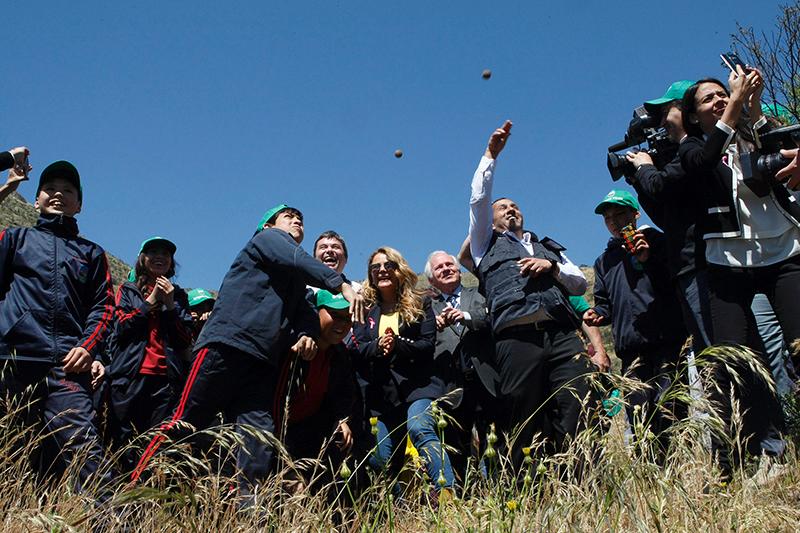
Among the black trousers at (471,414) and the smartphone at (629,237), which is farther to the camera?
the black trousers at (471,414)

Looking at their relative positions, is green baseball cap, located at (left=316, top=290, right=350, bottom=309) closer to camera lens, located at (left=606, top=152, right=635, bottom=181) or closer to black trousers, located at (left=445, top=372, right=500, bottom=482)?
black trousers, located at (left=445, top=372, right=500, bottom=482)

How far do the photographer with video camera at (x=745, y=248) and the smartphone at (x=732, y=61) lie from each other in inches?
1.7

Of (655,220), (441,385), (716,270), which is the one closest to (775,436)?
(716,270)

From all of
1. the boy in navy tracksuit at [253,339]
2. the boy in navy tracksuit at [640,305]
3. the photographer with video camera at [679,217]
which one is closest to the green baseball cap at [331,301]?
the boy in navy tracksuit at [253,339]

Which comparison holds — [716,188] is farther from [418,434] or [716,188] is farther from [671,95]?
[418,434]

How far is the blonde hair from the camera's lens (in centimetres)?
509

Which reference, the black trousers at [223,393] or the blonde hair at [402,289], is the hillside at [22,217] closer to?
the blonde hair at [402,289]

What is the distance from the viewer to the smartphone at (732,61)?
141 inches

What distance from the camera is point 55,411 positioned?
378cm

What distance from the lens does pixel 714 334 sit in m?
3.52

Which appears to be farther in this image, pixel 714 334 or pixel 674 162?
pixel 674 162

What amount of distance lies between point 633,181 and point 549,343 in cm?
106

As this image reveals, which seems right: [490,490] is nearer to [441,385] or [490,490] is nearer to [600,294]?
[441,385]

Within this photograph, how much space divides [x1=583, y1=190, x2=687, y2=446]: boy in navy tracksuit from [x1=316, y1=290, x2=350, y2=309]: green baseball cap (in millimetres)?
1720
